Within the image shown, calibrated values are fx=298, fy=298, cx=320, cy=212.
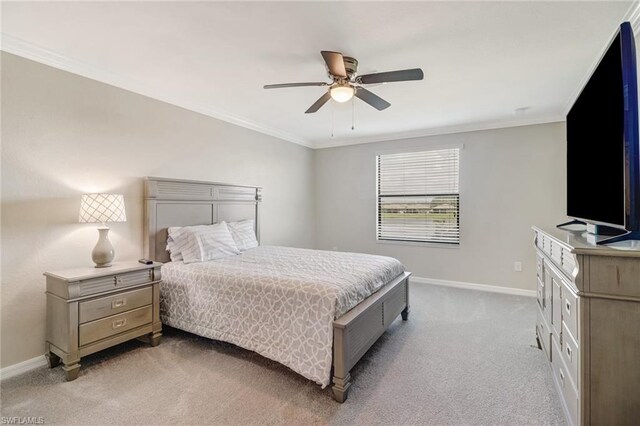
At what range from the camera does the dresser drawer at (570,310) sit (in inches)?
58.1

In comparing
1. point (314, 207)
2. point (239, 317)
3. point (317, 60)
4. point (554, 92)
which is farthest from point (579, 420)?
point (314, 207)

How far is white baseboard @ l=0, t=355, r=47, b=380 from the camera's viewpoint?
7.43 ft

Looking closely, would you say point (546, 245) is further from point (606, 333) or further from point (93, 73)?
point (93, 73)

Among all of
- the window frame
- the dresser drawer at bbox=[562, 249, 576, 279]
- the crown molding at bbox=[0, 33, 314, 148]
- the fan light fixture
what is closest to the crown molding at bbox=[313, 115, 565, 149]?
the window frame

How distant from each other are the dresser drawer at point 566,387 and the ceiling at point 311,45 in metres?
2.22

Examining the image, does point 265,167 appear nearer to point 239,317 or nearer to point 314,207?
point 314,207

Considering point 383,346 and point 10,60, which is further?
point 383,346

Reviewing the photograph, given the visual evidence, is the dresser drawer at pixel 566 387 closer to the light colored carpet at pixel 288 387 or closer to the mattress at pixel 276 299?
the light colored carpet at pixel 288 387

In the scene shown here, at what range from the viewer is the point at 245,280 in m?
2.51

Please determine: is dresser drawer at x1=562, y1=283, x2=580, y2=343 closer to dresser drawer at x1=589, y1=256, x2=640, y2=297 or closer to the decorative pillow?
dresser drawer at x1=589, y1=256, x2=640, y2=297

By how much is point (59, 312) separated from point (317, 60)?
2.89m

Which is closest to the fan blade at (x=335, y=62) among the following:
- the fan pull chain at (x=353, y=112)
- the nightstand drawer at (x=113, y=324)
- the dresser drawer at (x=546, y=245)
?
the fan pull chain at (x=353, y=112)

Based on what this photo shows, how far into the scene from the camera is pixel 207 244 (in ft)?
10.8

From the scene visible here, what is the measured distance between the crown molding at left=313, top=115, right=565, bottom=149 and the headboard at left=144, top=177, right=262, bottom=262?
2086mm
